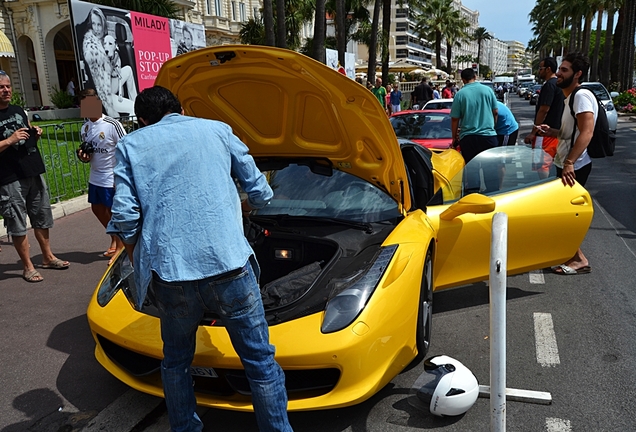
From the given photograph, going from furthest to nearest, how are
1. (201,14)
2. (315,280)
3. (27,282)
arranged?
(201,14) → (27,282) → (315,280)

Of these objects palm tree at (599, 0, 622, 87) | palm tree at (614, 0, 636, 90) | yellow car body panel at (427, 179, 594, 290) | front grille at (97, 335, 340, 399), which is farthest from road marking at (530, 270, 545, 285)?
palm tree at (599, 0, 622, 87)

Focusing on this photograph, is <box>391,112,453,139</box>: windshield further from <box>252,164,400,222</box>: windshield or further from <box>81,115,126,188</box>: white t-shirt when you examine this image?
<box>252,164,400,222</box>: windshield

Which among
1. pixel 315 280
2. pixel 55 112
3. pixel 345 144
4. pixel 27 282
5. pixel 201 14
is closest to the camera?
pixel 315 280

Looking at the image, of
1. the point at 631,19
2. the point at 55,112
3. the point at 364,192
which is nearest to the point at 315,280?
the point at 364,192

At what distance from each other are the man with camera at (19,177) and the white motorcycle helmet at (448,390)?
4.05 m

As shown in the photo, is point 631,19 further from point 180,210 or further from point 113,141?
point 180,210

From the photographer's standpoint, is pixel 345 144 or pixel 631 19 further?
pixel 631 19

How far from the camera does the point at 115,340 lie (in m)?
2.87

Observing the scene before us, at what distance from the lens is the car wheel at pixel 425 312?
3.20m

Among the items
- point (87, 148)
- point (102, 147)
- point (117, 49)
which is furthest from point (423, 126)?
point (117, 49)

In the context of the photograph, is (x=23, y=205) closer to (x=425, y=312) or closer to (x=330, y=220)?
(x=330, y=220)

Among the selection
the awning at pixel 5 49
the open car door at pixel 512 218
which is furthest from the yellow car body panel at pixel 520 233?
the awning at pixel 5 49

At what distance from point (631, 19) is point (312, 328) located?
34714mm

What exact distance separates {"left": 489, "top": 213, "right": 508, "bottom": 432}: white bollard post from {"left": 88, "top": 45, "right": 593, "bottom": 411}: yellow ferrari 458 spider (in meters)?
0.53
